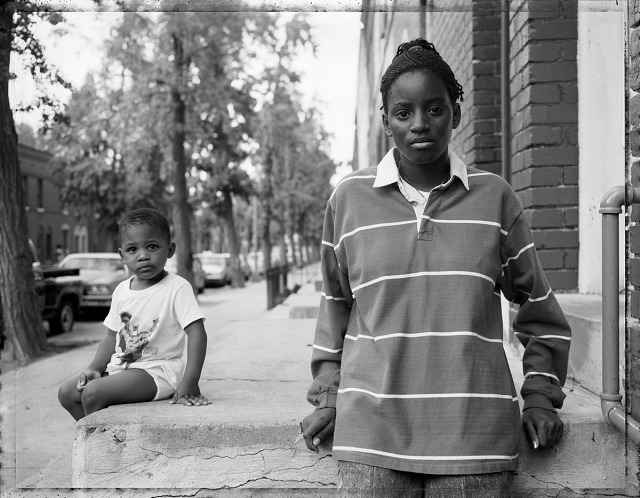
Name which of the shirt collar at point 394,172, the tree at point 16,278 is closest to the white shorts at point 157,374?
the shirt collar at point 394,172

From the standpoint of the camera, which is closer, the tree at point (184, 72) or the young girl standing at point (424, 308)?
the young girl standing at point (424, 308)

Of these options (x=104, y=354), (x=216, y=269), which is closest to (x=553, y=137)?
(x=104, y=354)

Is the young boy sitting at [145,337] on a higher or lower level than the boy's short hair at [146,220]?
lower

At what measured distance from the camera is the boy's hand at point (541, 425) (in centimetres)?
225

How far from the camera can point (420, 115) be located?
1996 millimetres

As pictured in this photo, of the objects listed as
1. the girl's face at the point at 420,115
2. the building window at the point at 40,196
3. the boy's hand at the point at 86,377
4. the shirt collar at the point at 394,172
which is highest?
the building window at the point at 40,196

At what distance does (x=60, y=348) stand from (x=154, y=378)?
8.30 m

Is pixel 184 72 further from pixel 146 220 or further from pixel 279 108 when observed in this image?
pixel 146 220

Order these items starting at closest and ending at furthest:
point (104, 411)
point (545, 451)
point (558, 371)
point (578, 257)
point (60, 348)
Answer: point (558, 371)
point (545, 451)
point (104, 411)
point (578, 257)
point (60, 348)

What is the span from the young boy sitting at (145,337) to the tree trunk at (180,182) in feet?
42.3

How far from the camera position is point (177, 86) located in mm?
15648

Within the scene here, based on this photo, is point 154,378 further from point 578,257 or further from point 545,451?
point 578,257

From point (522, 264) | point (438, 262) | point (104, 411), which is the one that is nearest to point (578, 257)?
point (522, 264)

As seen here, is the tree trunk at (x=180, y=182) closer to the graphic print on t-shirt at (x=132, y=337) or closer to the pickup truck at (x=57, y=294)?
the pickup truck at (x=57, y=294)
